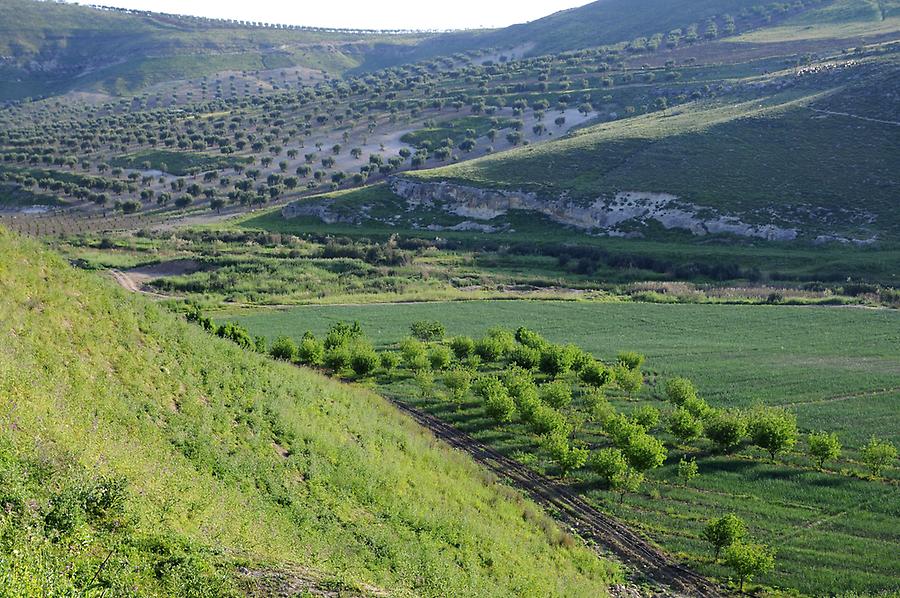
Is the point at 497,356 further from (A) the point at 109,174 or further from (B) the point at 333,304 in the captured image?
(A) the point at 109,174

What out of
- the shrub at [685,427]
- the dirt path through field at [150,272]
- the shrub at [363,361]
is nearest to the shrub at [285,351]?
the shrub at [363,361]

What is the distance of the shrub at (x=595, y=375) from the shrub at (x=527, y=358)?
4459 mm

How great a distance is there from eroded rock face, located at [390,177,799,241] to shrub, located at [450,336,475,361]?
189ft

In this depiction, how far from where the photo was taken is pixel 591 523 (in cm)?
3422

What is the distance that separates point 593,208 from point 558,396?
72.8 meters

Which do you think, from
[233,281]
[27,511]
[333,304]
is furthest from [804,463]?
[233,281]

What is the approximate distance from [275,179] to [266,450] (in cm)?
12970

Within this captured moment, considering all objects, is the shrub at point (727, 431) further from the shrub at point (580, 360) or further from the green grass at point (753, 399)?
the shrub at point (580, 360)

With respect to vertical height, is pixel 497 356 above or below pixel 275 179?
below

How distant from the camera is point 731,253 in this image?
9138 cm

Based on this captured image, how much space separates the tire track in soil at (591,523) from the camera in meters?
30.4

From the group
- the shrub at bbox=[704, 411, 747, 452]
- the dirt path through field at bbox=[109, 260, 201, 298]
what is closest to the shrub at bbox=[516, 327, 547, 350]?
the shrub at bbox=[704, 411, 747, 452]

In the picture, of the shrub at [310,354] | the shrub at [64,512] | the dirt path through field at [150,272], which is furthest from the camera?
the dirt path through field at [150,272]

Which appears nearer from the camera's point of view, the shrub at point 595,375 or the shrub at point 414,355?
the shrub at point 595,375
